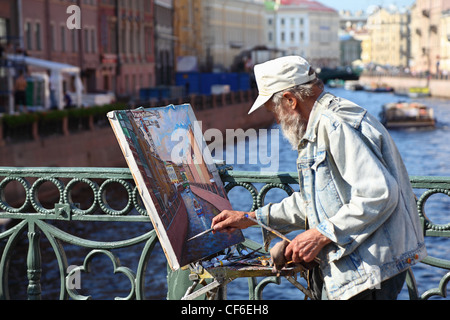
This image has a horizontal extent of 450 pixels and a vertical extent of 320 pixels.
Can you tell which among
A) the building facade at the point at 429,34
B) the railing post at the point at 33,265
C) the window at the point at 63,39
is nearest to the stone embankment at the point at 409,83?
the building facade at the point at 429,34

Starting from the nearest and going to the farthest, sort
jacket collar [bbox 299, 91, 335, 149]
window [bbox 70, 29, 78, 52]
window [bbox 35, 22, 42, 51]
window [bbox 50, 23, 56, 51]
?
1. jacket collar [bbox 299, 91, 335, 149]
2. window [bbox 35, 22, 42, 51]
3. window [bbox 50, 23, 56, 51]
4. window [bbox 70, 29, 78, 52]

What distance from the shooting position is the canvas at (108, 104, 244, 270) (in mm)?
2951

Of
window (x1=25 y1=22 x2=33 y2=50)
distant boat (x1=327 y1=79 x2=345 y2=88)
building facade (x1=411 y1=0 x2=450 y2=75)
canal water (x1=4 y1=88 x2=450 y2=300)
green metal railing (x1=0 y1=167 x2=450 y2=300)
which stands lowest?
canal water (x1=4 y1=88 x2=450 y2=300)

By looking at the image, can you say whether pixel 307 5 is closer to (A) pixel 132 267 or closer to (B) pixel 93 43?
(B) pixel 93 43

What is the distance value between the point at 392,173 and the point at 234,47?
270 feet

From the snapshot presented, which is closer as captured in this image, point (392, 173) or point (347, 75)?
point (392, 173)

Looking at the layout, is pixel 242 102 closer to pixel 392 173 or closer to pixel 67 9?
pixel 67 9

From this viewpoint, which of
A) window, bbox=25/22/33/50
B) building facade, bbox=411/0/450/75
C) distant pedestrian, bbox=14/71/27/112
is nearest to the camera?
distant pedestrian, bbox=14/71/27/112

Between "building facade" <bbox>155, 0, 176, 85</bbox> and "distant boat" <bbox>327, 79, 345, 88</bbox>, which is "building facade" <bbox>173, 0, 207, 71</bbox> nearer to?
"building facade" <bbox>155, 0, 176, 85</bbox>

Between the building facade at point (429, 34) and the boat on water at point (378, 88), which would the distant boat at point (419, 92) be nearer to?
the building facade at point (429, 34)

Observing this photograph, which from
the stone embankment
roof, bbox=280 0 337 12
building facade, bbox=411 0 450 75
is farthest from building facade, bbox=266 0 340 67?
building facade, bbox=411 0 450 75
